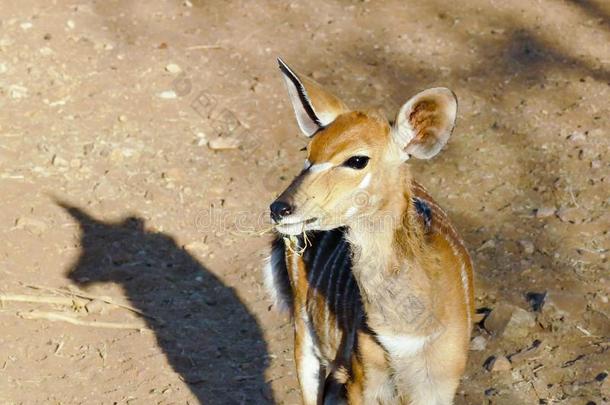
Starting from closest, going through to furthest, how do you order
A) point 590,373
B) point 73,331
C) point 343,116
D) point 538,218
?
1. point 343,116
2. point 590,373
3. point 73,331
4. point 538,218

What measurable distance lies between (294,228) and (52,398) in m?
2.51

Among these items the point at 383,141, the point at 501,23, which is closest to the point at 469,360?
the point at 383,141

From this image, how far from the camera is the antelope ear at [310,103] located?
4.70m

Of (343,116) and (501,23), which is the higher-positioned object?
(343,116)

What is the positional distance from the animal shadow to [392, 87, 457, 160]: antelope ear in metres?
2.18

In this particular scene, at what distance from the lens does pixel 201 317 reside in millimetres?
6875

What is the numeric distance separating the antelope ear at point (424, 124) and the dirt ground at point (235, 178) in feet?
6.40

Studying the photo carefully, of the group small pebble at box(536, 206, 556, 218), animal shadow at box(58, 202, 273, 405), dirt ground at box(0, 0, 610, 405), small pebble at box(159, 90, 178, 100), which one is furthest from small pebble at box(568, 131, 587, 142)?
small pebble at box(159, 90, 178, 100)

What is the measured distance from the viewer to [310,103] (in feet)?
15.4

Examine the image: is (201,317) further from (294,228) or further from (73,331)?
(294,228)

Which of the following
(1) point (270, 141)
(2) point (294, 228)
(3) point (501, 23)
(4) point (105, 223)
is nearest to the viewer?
(2) point (294, 228)

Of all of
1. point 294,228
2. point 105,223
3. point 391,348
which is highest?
point 294,228

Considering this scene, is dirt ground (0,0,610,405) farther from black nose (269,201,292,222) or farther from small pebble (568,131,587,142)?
black nose (269,201,292,222)

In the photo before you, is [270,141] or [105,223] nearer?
[105,223]
